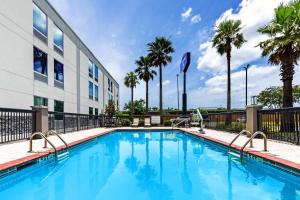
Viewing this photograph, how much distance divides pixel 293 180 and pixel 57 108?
18.3 m

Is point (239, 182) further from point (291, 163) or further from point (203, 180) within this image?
point (291, 163)

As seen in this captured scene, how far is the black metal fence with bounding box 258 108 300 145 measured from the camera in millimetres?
8271

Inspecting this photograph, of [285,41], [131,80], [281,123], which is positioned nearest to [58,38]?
[285,41]

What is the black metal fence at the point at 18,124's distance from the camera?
9.34 metres

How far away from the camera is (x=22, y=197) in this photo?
4.07 metres

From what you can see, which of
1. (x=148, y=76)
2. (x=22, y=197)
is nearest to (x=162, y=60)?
(x=148, y=76)

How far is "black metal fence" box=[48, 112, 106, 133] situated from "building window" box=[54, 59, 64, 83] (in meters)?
4.10

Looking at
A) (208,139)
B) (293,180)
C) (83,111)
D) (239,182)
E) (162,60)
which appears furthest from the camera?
(162,60)

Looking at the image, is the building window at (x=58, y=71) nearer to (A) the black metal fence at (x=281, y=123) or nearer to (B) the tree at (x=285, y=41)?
(B) the tree at (x=285, y=41)

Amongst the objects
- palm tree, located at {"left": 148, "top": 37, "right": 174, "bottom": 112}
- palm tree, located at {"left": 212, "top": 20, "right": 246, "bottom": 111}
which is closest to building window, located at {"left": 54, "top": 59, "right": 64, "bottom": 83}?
palm tree, located at {"left": 148, "top": 37, "right": 174, "bottom": 112}

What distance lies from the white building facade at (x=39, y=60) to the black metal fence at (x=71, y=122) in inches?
85.6

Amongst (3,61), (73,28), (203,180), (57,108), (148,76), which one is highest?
(73,28)

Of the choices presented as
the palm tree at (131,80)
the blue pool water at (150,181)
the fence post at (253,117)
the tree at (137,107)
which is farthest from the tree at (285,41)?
the palm tree at (131,80)

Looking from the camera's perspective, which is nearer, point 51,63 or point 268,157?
point 268,157
